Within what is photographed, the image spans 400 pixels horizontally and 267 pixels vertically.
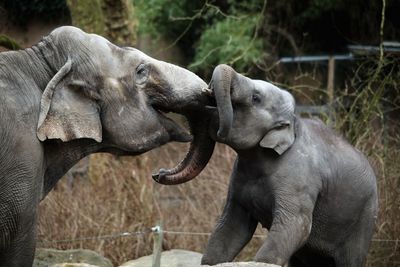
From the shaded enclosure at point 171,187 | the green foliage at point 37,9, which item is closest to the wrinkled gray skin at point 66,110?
the shaded enclosure at point 171,187

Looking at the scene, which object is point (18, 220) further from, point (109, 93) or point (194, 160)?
point (194, 160)

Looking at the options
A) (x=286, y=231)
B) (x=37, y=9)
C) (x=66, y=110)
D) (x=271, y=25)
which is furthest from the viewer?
(x=37, y=9)

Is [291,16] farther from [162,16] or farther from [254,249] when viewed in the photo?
[254,249]

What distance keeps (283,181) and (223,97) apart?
2.83 feet

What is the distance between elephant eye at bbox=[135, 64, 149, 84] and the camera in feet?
20.0

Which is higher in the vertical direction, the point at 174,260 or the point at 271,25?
the point at 174,260

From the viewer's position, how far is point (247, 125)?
704 centimetres

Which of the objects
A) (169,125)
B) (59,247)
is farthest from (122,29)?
(169,125)

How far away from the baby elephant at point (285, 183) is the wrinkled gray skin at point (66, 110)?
64 centimetres

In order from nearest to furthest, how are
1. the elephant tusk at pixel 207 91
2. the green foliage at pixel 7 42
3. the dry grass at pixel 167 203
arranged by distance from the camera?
the elephant tusk at pixel 207 91, the green foliage at pixel 7 42, the dry grass at pixel 167 203

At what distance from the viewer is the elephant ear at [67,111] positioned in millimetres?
5625

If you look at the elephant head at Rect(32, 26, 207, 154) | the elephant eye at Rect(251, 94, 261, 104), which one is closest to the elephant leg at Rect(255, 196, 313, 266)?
the elephant eye at Rect(251, 94, 261, 104)

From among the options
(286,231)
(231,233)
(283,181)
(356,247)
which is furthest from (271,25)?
(286,231)

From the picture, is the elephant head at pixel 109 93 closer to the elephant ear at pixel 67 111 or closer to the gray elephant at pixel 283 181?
the elephant ear at pixel 67 111
